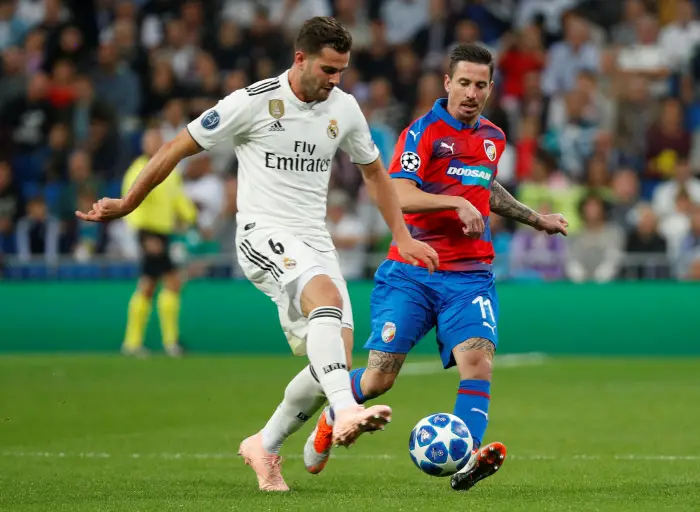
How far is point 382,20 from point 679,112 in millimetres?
5306

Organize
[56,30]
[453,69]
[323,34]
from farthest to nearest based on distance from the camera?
[56,30], [453,69], [323,34]

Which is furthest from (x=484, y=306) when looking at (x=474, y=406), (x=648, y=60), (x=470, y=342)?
(x=648, y=60)

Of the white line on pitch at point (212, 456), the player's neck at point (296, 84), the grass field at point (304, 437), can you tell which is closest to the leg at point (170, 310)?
the grass field at point (304, 437)

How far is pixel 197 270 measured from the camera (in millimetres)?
18953

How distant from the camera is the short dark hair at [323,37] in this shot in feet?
22.9

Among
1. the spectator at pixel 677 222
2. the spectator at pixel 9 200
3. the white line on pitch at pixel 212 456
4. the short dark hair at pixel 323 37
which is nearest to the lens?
the short dark hair at pixel 323 37

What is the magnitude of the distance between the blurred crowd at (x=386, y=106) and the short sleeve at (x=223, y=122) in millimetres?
11098

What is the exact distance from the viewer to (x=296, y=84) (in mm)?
7227

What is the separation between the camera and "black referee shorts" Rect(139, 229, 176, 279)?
17.5 metres

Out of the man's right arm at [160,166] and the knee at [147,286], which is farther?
the knee at [147,286]

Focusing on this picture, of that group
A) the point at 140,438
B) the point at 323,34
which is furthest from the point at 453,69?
the point at 140,438

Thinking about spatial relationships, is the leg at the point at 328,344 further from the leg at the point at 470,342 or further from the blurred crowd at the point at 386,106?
the blurred crowd at the point at 386,106

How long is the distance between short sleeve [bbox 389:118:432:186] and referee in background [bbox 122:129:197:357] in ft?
32.6

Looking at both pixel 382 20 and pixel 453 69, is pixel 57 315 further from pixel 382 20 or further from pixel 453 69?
pixel 453 69
